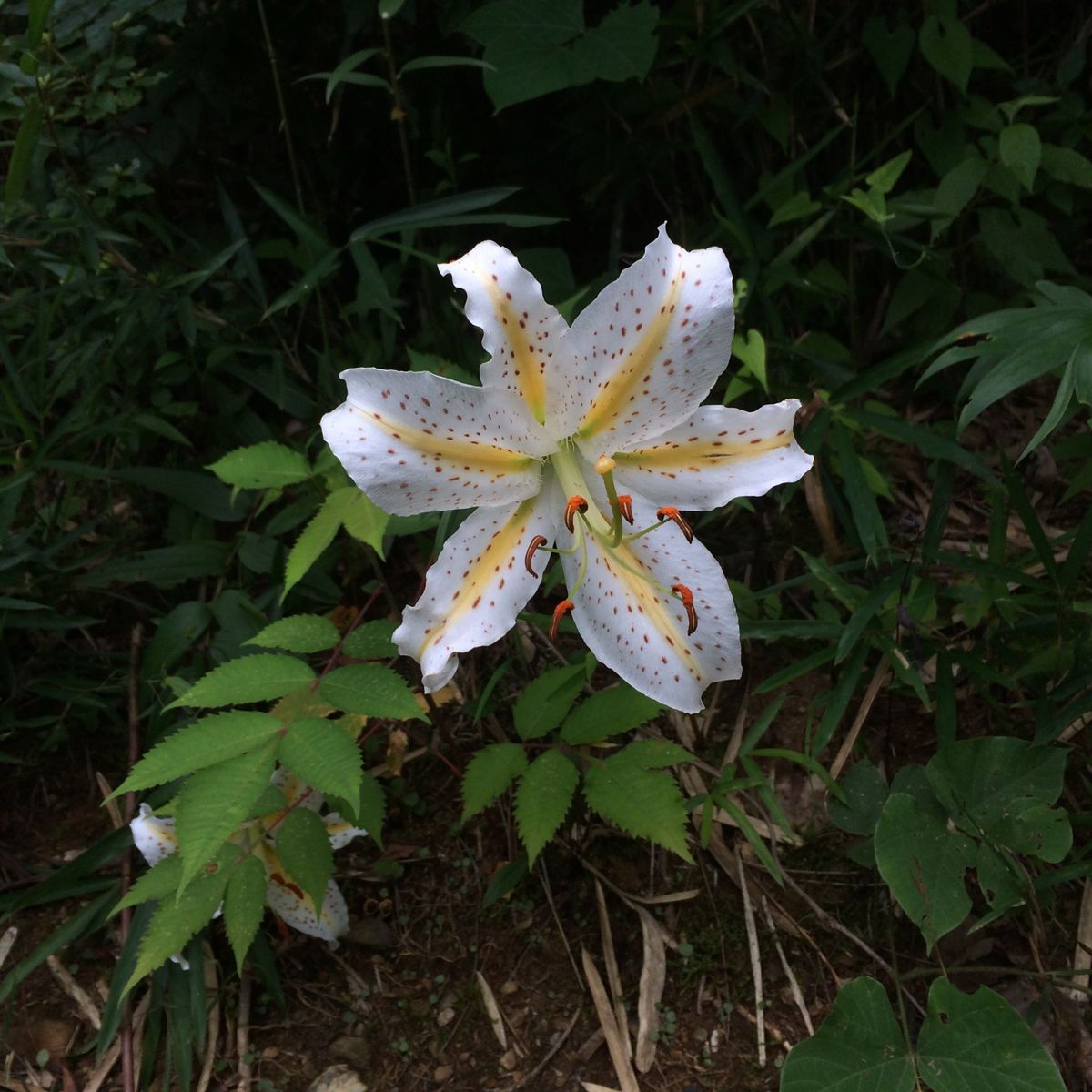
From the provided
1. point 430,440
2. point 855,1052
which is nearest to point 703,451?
point 430,440

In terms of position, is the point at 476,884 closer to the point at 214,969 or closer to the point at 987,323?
the point at 214,969

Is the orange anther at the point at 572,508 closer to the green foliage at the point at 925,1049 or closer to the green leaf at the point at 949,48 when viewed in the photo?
the green foliage at the point at 925,1049

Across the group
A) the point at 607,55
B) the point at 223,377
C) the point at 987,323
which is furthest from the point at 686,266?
the point at 223,377

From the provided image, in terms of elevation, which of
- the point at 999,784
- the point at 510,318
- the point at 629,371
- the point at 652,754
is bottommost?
the point at 999,784

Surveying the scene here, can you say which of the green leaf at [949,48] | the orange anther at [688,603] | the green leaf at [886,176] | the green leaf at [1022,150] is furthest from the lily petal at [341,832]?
the green leaf at [949,48]

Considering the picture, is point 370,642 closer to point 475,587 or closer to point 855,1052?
point 475,587
